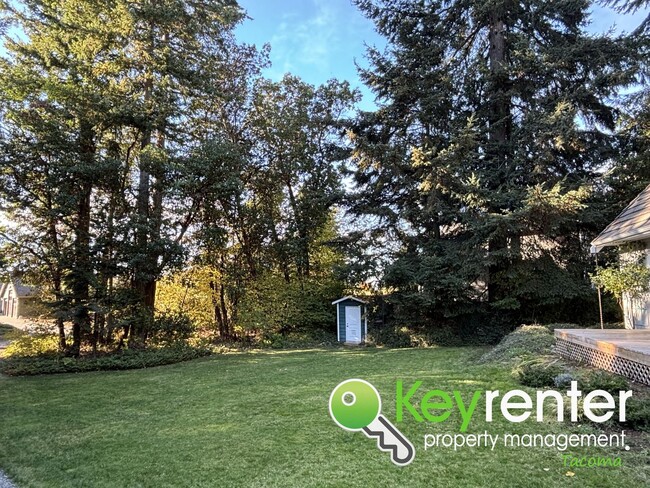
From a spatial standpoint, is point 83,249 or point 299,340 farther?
point 299,340

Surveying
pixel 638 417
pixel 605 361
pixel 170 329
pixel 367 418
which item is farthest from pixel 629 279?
pixel 170 329

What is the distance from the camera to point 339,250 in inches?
544

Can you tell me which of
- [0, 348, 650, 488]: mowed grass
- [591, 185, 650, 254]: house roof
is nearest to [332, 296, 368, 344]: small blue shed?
[0, 348, 650, 488]: mowed grass

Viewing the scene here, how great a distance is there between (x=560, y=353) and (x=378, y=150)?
747 cm

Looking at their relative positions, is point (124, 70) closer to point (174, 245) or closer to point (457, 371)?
point (174, 245)

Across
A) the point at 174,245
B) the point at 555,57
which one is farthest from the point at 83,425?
the point at 555,57

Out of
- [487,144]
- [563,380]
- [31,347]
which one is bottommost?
[31,347]

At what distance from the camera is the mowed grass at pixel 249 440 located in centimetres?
316

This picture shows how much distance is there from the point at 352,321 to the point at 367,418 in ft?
29.2

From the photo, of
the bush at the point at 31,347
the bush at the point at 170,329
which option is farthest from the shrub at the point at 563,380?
the bush at the point at 31,347

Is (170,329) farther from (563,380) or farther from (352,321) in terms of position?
(563,380)

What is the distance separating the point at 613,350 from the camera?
5.32 metres

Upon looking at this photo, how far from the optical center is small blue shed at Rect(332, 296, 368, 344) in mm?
13297

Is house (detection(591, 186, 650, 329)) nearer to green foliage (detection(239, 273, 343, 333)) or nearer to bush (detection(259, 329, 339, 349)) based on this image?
bush (detection(259, 329, 339, 349))
